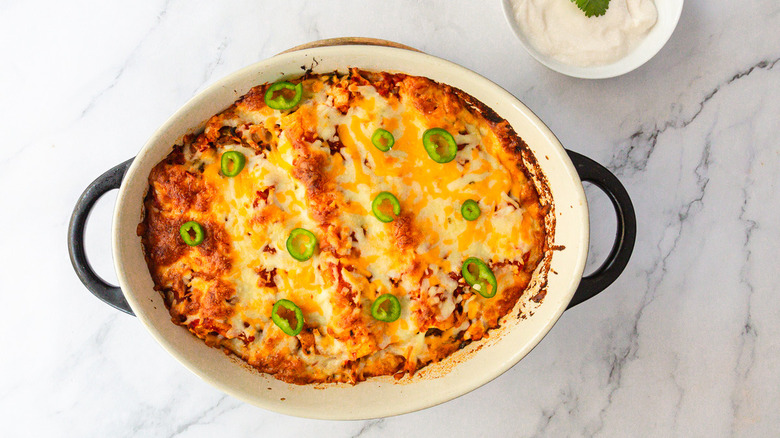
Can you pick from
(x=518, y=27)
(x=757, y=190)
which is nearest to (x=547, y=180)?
(x=518, y=27)

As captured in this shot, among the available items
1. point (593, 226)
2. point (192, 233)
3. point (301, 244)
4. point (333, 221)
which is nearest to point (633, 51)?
point (593, 226)

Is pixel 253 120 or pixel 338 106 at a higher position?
pixel 338 106

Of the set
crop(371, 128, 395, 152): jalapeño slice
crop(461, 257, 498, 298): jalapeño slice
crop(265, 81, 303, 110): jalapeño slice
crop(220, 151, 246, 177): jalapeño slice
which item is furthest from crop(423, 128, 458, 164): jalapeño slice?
crop(220, 151, 246, 177): jalapeño slice

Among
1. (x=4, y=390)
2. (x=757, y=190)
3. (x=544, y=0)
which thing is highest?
(x=544, y=0)

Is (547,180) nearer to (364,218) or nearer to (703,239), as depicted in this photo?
(364,218)

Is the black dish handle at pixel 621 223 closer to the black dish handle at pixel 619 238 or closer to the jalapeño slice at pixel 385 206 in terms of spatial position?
the black dish handle at pixel 619 238
